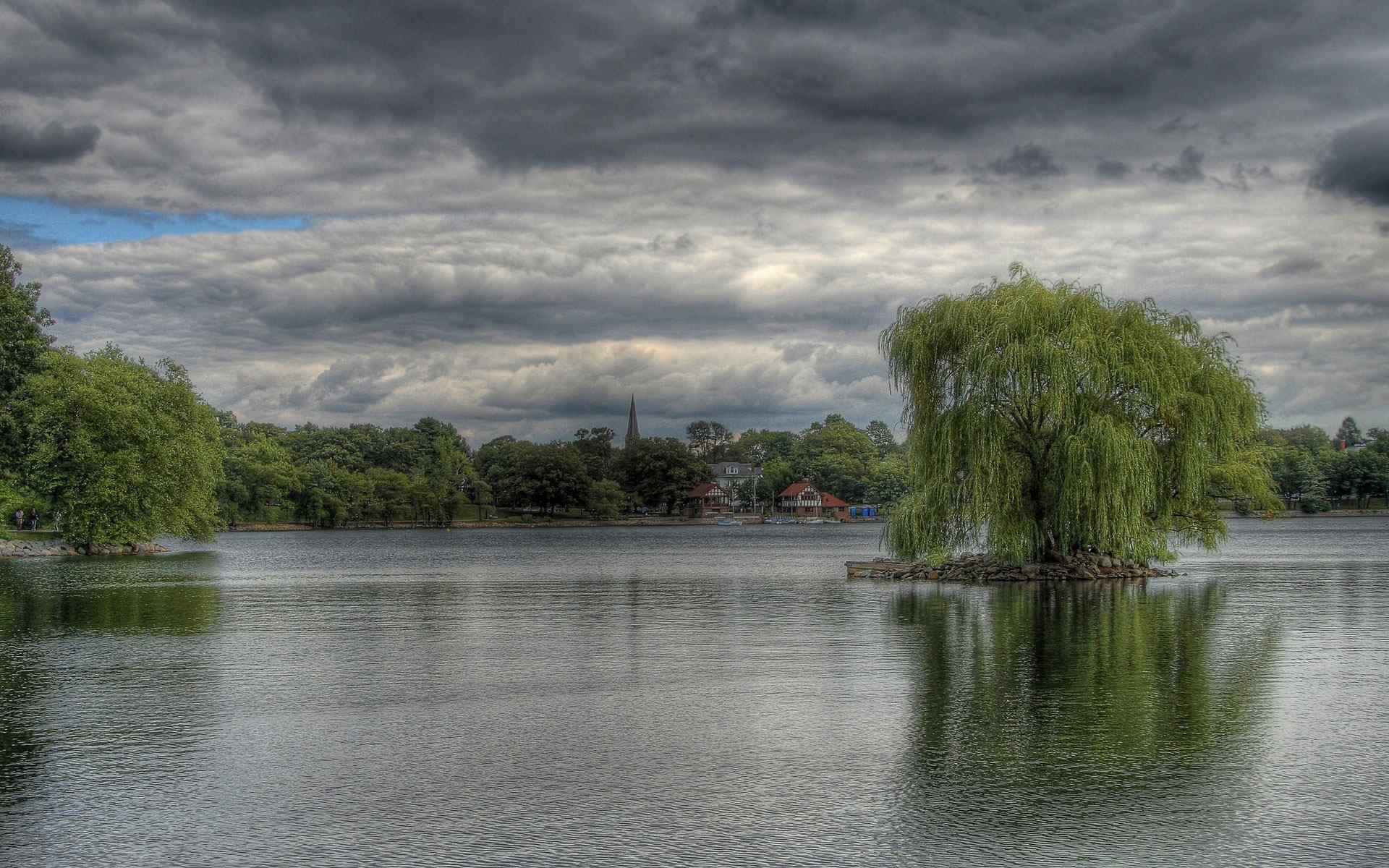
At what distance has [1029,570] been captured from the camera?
4297 cm

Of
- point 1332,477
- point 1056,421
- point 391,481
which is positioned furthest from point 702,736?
point 1332,477

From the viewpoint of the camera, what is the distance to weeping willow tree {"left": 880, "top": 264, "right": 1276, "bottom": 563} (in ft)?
135

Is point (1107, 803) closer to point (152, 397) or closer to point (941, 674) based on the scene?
point (941, 674)

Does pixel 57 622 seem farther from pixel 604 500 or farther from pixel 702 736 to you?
pixel 604 500

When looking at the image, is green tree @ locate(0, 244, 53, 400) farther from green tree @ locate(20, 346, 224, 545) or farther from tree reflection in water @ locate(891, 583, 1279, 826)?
tree reflection in water @ locate(891, 583, 1279, 826)

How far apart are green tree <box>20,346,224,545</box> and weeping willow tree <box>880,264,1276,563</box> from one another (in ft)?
178

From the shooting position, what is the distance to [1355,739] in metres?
13.8

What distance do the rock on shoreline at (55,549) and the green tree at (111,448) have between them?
46.8 inches

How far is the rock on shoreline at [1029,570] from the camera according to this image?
141 feet

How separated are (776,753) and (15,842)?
25.0 ft

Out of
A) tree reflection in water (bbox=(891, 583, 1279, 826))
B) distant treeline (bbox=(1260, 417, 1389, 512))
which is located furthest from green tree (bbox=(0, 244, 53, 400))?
distant treeline (bbox=(1260, 417, 1389, 512))

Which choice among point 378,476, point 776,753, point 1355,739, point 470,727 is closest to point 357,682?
point 470,727

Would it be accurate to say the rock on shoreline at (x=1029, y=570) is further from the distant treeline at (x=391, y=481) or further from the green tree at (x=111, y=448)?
the distant treeline at (x=391, y=481)

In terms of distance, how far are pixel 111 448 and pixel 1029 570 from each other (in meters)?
61.1
